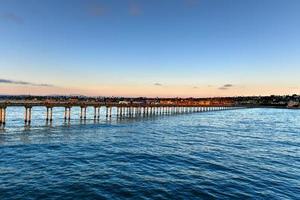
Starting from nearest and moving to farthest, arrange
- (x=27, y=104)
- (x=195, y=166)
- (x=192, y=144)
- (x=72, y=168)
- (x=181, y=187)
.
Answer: (x=181, y=187)
(x=72, y=168)
(x=195, y=166)
(x=192, y=144)
(x=27, y=104)

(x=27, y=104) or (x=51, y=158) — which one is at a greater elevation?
(x=27, y=104)

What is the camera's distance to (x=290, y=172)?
25.1 metres

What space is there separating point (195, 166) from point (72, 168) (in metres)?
10.9

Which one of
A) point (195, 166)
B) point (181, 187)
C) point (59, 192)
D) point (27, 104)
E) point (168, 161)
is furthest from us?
point (27, 104)

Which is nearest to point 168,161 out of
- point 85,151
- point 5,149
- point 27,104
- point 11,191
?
point 85,151

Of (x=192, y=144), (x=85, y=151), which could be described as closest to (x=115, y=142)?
(x=85, y=151)

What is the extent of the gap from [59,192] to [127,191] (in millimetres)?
4289

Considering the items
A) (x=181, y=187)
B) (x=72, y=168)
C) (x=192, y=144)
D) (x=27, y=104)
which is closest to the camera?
(x=181, y=187)

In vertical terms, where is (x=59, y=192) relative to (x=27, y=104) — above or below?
below

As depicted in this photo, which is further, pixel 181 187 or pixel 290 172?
pixel 290 172

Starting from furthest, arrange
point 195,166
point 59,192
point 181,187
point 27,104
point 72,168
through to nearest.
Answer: point 27,104 → point 195,166 → point 72,168 → point 181,187 → point 59,192

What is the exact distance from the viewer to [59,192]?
1783cm

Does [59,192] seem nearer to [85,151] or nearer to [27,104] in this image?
[85,151]

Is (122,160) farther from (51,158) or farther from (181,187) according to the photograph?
(181,187)
